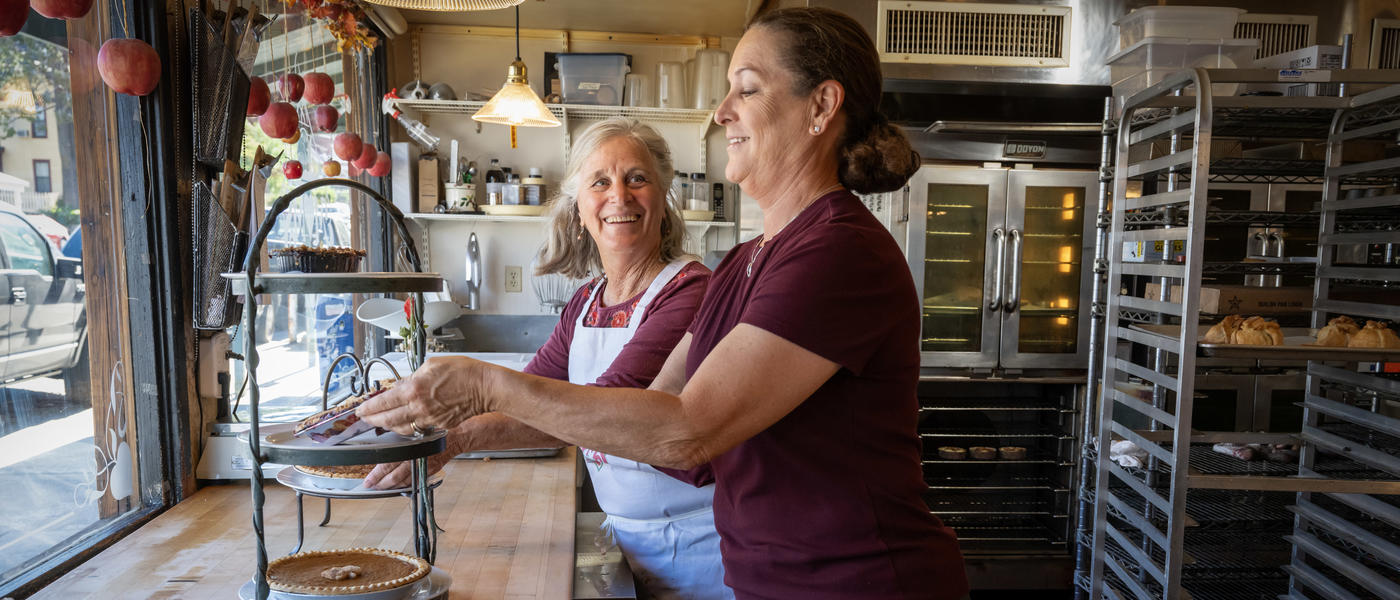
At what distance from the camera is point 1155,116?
2510 mm

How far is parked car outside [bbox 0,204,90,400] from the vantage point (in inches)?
51.8

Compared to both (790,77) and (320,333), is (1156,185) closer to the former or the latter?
(790,77)

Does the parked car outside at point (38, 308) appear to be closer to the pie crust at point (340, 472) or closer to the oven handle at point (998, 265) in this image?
the pie crust at point (340, 472)

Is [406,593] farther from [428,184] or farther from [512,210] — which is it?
[428,184]

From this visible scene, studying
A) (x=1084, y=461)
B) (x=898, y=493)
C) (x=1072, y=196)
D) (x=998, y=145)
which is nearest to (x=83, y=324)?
(x=898, y=493)

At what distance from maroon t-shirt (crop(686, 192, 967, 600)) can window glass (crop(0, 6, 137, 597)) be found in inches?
48.2

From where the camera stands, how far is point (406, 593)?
40.3 inches

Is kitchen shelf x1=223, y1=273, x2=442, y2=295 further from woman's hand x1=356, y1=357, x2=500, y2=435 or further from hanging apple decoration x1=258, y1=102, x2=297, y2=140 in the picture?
hanging apple decoration x1=258, y1=102, x2=297, y2=140

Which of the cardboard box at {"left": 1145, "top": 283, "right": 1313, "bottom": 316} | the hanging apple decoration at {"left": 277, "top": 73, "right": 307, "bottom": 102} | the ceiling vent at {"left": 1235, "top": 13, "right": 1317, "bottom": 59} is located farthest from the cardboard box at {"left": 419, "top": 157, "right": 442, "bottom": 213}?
the ceiling vent at {"left": 1235, "top": 13, "right": 1317, "bottom": 59}

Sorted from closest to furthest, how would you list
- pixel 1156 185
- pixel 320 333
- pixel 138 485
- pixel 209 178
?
pixel 138 485 → pixel 209 178 → pixel 320 333 → pixel 1156 185

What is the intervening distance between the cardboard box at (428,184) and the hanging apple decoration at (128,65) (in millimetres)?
2530

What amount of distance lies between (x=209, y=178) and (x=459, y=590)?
1.15 meters

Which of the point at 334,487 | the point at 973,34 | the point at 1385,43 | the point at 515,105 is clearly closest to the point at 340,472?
the point at 334,487

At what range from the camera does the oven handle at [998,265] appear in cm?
354
